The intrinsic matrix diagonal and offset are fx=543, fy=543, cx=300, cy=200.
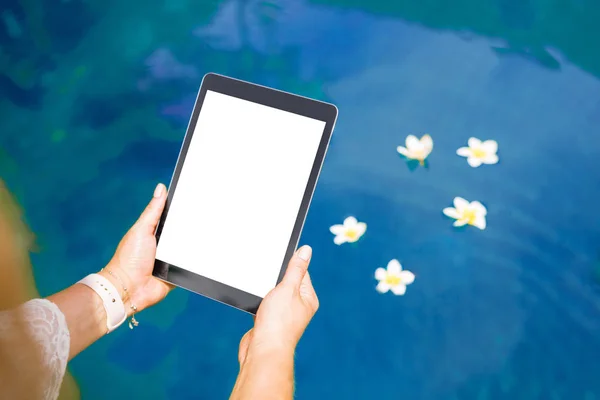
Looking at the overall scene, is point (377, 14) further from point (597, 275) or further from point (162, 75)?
point (597, 275)

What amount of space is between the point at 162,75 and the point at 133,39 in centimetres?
9

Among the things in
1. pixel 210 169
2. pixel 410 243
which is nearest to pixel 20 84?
pixel 210 169

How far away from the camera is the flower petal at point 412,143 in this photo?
2.55 ft

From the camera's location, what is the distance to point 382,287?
77 centimetres

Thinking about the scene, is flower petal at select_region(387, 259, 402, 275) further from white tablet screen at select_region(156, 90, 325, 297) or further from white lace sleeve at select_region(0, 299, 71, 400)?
white lace sleeve at select_region(0, 299, 71, 400)

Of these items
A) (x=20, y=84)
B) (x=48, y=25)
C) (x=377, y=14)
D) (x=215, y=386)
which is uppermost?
(x=377, y=14)

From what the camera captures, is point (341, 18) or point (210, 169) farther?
point (341, 18)

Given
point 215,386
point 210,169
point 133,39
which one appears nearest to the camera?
point 210,169

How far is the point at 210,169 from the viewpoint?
0.71 meters

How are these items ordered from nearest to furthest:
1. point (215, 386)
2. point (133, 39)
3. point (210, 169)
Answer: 1. point (210, 169)
2. point (215, 386)
3. point (133, 39)

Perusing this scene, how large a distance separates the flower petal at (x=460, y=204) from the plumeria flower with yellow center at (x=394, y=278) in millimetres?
112

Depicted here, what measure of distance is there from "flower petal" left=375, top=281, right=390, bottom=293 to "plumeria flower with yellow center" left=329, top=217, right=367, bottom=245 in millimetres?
72

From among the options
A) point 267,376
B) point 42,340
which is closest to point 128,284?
point 42,340

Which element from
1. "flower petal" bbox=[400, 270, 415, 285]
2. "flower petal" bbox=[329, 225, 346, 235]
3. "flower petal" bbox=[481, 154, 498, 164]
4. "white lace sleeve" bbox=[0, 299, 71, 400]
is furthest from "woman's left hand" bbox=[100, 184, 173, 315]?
"flower petal" bbox=[481, 154, 498, 164]
